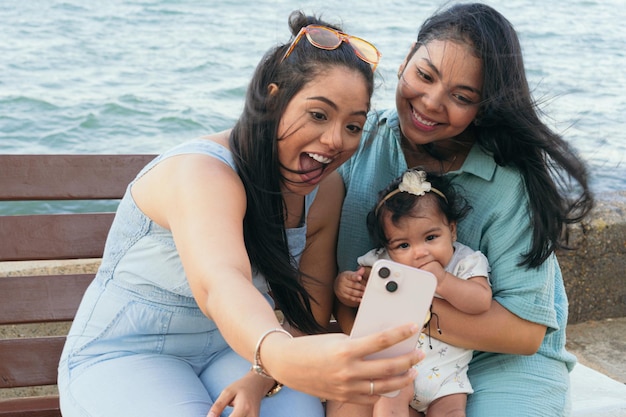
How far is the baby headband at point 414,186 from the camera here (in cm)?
248

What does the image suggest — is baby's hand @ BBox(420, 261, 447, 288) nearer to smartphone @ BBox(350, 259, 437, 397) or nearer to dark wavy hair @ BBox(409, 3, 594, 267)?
dark wavy hair @ BBox(409, 3, 594, 267)

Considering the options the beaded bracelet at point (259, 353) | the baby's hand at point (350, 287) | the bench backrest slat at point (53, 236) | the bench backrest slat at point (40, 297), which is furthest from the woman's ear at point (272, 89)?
the bench backrest slat at point (40, 297)

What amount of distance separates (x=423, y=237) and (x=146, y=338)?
2.82 ft

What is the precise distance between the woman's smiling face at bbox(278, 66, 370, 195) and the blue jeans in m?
0.51

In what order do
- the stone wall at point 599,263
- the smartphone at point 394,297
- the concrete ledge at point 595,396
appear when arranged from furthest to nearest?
the stone wall at point 599,263 < the concrete ledge at point 595,396 < the smartphone at point 394,297

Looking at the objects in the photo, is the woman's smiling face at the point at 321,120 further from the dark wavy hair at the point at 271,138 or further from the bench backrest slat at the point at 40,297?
the bench backrest slat at the point at 40,297

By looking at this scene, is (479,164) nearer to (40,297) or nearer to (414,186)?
(414,186)

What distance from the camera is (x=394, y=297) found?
5.73ft

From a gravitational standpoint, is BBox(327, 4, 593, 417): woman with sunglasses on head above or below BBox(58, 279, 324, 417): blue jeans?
above

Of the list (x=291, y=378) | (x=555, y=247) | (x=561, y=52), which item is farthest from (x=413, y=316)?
(x=561, y=52)

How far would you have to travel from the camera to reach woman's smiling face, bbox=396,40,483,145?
246 cm

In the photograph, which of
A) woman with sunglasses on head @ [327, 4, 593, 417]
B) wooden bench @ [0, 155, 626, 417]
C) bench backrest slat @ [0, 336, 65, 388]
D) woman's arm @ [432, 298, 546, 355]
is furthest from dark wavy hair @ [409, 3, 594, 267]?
bench backrest slat @ [0, 336, 65, 388]

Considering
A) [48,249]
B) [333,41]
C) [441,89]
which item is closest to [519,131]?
[441,89]

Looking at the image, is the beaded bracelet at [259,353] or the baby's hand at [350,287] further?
the baby's hand at [350,287]
